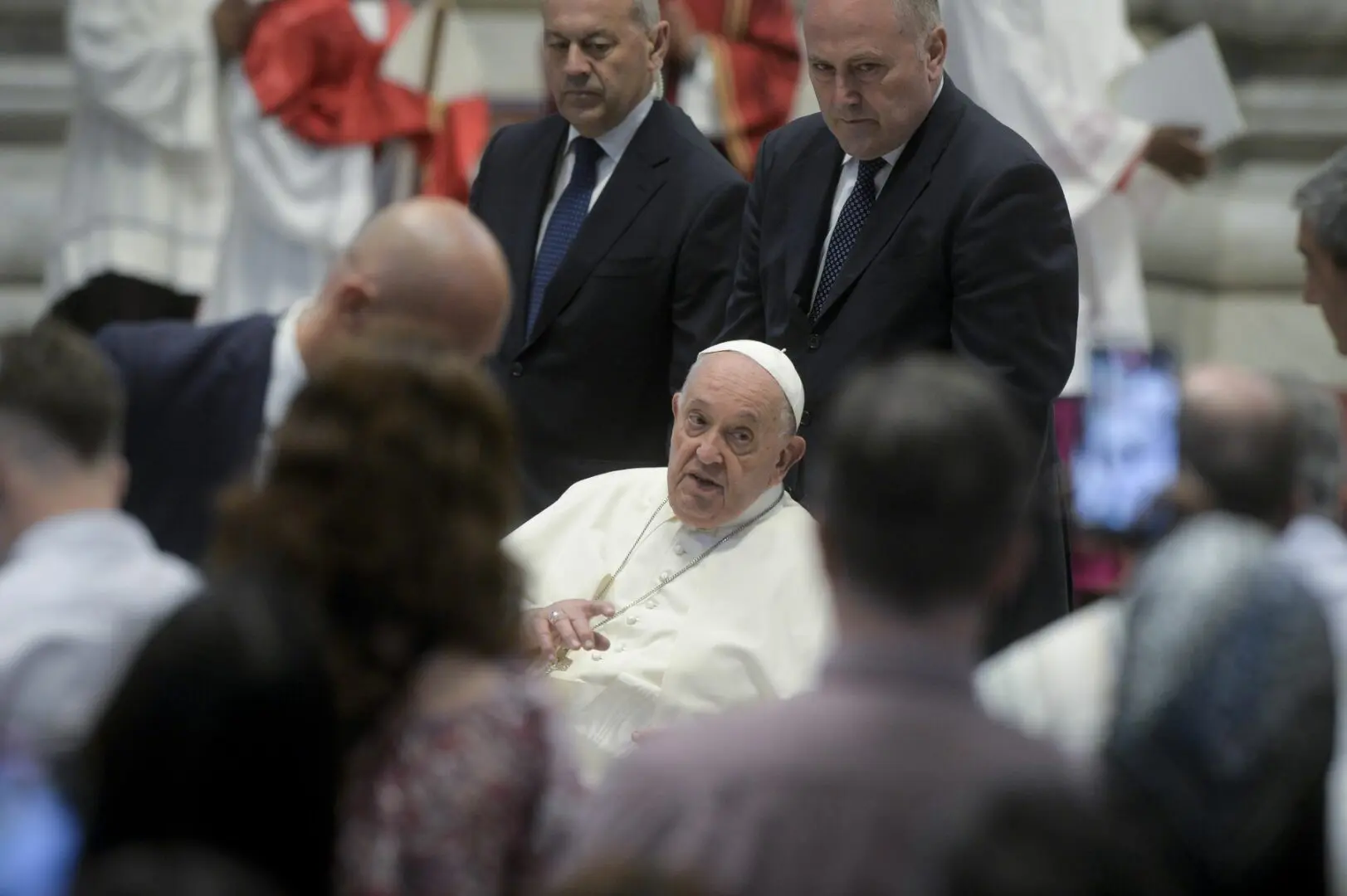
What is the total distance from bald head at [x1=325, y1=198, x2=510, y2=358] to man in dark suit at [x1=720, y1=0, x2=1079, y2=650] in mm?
1246

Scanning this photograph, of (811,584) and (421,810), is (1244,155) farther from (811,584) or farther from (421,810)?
(421,810)

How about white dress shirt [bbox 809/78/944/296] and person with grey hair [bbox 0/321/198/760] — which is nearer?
person with grey hair [bbox 0/321/198/760]

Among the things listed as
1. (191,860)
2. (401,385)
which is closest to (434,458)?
(401,385)

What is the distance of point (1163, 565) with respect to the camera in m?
2.49

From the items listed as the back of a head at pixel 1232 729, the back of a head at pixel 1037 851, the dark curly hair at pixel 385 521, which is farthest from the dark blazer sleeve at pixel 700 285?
the back of a head at pixel 1037 851

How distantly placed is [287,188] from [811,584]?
11.8ft

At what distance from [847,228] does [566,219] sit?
86 centimetres

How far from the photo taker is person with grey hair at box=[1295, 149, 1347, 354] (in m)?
4.07

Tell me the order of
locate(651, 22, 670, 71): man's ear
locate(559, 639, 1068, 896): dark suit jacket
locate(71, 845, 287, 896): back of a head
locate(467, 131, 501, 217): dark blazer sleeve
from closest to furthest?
locate(71, 845, 287, 896): back of a head, locate(559, 639, 1068, 896): dark suit jacket, locate(651, 22, 670, 71): man's ear, locate(467, 131, 501, 217): dark blazer sleeve

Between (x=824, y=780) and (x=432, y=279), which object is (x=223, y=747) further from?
(x=432, y=279)

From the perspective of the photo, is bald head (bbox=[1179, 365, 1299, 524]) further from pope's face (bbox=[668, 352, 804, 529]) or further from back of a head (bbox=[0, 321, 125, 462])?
pope's face (bbox=[668, 352, 804, 529])

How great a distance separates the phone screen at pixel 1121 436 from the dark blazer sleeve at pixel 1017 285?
41cm

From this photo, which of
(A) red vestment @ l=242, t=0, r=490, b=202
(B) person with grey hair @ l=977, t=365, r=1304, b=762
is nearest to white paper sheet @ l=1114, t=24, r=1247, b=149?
(A) red vestment @ l=242, t=0, r=490, b=202

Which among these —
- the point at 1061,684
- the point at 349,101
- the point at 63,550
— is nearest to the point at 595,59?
the point at 349,101
